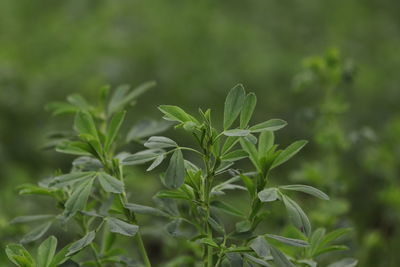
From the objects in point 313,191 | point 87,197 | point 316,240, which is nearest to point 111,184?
point 87,197

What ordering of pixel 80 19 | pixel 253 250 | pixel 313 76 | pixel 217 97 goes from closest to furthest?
pixel 253 250, pixel 313 76, pixel 217 97, pixel 80 19

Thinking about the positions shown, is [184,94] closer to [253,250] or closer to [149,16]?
[149,16]

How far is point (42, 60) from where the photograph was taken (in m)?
2.71

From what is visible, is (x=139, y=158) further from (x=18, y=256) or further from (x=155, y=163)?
(x=18, y=256)

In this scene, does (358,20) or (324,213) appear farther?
(358,20)

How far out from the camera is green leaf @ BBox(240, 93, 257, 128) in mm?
765

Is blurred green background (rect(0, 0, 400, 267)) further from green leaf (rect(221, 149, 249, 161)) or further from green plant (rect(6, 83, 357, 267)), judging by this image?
green leaf (rect(221, 149, 249, 161))

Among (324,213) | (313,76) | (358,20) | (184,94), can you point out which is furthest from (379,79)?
(324,213)

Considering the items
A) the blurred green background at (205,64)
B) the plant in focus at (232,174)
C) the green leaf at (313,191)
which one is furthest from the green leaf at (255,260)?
the blurred green background at (205,64)

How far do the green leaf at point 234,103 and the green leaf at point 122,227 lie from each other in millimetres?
174

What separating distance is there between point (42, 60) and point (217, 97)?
853 mm

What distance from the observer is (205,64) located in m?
2.60

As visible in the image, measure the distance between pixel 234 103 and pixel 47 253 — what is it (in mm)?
329

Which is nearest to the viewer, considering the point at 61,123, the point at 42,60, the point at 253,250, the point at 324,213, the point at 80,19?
the point at 253,250
